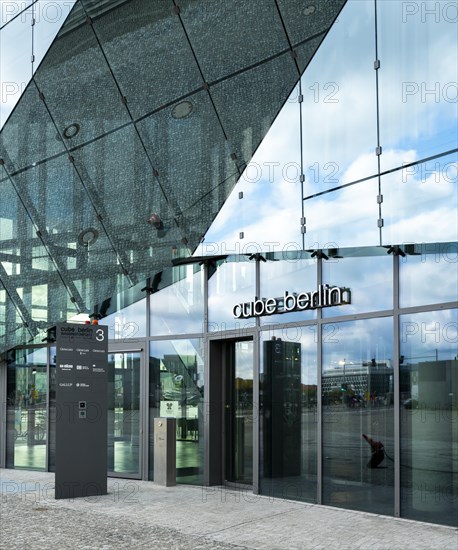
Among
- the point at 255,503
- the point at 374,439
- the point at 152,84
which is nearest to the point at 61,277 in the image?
the point at 152,84

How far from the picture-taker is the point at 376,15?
9633 mm

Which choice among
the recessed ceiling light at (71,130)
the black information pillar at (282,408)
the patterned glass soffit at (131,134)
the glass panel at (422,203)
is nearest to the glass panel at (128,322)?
the patterned glass soffit at (131,134)

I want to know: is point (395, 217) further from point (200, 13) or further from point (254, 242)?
point (200, 13)

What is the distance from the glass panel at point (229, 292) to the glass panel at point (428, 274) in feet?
8.99

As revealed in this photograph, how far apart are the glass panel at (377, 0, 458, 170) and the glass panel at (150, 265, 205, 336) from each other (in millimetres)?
4435

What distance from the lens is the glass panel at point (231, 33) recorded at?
10.3 meters

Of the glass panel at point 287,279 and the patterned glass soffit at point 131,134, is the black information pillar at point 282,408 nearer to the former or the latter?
the glass panel at point 287,279

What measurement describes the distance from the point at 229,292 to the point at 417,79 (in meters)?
4.55

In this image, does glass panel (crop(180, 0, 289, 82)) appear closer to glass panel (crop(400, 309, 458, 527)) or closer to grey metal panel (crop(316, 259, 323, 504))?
grey metal panel (crop(316, 259, 323, 504))

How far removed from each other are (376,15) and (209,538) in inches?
239

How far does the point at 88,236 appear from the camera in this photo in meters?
13.0

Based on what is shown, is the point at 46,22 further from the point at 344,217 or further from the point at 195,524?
the point at 195,524

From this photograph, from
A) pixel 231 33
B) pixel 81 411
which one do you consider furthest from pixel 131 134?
pixel 81 411

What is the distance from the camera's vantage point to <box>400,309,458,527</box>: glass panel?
30.5ft
